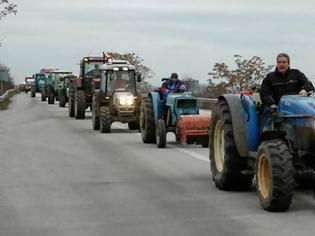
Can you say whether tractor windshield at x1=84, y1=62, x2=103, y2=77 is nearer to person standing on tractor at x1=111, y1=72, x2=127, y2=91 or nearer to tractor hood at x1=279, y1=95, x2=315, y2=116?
person standing on tractor at x1=111, y1=72, x2=127, y2=91

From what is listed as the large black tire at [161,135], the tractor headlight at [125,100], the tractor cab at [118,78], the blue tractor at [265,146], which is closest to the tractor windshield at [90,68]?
the tractor cab at [118,78]

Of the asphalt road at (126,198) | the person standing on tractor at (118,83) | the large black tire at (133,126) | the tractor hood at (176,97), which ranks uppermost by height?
the person standing on tractor at (118,83)

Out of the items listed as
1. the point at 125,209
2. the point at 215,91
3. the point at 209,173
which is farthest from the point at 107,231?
the point at 215,91

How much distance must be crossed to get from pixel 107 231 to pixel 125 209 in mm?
1205

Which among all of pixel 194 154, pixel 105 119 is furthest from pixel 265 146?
pixel 105 119

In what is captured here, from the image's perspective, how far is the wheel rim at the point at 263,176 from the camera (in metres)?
8.36

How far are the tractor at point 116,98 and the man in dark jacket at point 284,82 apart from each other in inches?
475

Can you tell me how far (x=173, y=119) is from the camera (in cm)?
1672

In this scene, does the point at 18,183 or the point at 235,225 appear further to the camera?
the point at 18,183

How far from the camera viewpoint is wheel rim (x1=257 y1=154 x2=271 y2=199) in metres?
8.36

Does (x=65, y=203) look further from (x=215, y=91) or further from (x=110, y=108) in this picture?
(x=215, y=91)

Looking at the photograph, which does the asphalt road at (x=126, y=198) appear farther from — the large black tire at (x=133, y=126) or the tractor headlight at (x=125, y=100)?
the large black tire at (x=133, y=126)

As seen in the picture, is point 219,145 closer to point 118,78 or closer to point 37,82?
point 118,78

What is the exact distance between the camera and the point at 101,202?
895cm
